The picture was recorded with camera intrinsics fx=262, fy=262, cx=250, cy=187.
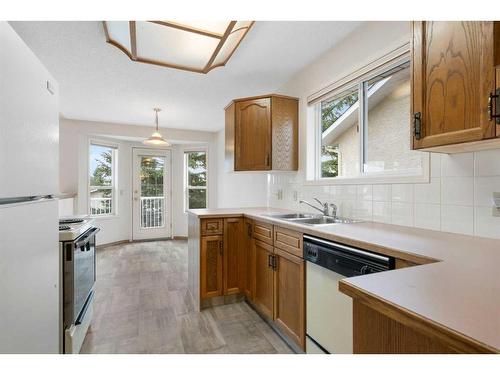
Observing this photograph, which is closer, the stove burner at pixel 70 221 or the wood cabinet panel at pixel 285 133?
the stove burner at pixel 70 221

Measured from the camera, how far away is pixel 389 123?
6.73 feet

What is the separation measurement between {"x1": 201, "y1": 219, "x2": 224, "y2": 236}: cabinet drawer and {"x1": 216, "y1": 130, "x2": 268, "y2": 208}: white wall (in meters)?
1.22

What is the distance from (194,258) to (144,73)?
203cm

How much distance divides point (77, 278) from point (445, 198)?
7.51 feet

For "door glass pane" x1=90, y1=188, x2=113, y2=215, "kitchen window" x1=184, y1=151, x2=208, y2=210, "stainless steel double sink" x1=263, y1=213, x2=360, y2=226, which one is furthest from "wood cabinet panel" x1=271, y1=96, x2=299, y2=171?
"door glass pane" x1=90, y1=188, x2=113, y2=215

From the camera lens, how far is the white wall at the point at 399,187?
1.33 m

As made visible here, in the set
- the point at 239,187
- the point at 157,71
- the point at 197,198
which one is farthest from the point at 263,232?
the point at 197,198

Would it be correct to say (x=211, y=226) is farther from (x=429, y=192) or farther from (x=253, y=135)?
(x=429, y=192)

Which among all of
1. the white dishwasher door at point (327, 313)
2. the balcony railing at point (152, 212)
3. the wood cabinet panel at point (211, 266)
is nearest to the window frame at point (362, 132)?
the white dishwasher door at point (327, 313)

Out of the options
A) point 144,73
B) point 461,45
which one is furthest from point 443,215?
point 144,73

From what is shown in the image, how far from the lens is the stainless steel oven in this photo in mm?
1583

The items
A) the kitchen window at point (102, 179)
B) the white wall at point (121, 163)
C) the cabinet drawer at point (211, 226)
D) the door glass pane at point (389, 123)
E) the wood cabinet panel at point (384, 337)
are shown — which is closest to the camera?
the wood cabinet panel at point (384, 337)

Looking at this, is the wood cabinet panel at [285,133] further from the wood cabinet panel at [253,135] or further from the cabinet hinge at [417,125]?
the cabinet hinge at [417,125]

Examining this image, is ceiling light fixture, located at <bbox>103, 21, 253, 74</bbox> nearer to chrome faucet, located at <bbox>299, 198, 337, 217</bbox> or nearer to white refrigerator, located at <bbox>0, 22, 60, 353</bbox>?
white refrigerator, located at <bbox>0, 22, 60, 353</bbox>
